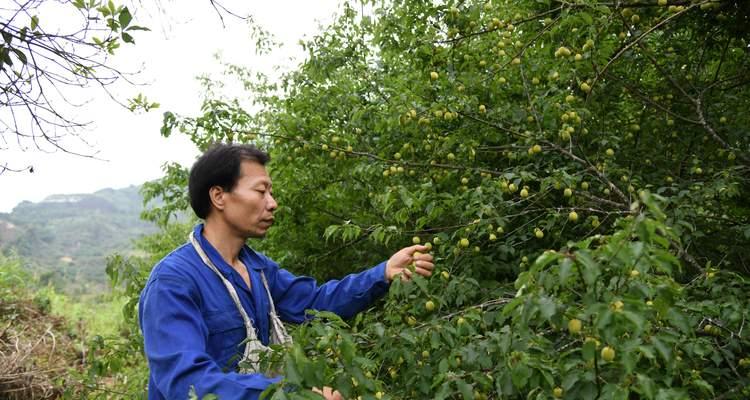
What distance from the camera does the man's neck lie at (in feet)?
8.26

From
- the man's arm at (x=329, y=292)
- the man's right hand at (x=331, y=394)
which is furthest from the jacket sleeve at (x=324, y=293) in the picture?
the man's right hand at (x=331, y=394)

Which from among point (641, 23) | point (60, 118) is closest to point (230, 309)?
point (60, 118)

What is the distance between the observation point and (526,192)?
3.02 meters

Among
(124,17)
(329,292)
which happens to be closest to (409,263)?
(329,292)

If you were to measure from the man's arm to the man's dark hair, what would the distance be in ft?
1.31

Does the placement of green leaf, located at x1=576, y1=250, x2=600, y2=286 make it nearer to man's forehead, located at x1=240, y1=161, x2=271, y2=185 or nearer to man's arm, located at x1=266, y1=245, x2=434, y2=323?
man's arm, located at x1=266, y1=245, x2=434, y2=323

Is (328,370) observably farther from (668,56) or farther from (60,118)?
(668,56)

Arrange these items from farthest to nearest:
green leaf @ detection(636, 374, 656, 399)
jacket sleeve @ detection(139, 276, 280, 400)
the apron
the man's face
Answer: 1. the man's face
2. the apron
3. jacket sleeve @ detection(139, 276, 280, 400)
4. green leaf @ detection(636, 374, 656, 399)

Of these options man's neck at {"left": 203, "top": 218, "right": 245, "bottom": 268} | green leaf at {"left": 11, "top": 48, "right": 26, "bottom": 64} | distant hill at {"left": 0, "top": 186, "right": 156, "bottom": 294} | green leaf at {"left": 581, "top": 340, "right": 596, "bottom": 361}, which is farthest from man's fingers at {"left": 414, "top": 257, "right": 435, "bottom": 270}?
distant hill at {"left": 0, "top": 186, "right": 156, "bottom": 294}

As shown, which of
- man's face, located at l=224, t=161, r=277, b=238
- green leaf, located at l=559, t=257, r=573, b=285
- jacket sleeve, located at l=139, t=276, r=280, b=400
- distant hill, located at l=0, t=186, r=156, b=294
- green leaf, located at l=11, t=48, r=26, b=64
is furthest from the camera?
distant hill, located at l=0, t=186, r=156, b=294

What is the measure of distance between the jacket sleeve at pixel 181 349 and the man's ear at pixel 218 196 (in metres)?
0.38

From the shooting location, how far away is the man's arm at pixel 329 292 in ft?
9.06

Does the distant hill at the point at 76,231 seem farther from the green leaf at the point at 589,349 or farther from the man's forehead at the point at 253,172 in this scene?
the green leaf at the point at 589,349

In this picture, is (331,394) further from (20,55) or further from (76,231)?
(76,231)
